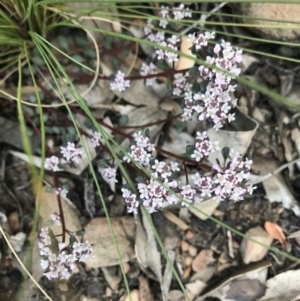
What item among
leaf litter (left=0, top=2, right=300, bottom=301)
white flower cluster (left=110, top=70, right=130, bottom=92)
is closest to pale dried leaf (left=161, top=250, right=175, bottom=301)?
leaf litter (left=0, top=2, right=300, bottom=301)

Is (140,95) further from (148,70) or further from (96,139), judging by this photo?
(96,139)

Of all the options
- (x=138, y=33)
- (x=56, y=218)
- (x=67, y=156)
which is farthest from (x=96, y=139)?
(x=138, y=33)

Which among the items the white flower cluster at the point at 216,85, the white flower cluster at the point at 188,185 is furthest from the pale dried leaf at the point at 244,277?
the white flower cluster at the point at 216,85

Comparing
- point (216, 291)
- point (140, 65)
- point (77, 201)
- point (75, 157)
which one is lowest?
point (216, 291)

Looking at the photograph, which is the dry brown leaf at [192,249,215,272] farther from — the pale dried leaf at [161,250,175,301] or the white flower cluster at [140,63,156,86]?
the white flower cluster at [140,63,156,86]

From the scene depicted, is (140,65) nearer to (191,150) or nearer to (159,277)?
(191,150)

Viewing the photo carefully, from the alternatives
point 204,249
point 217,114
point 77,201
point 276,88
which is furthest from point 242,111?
point 77,201
